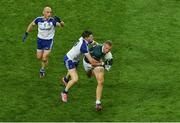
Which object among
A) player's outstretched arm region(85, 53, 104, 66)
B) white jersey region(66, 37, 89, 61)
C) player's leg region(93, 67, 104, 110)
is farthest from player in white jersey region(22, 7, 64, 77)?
player's leg region(93, 67, 104, 110)

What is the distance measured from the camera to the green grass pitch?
17766mm

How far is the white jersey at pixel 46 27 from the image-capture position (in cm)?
1964

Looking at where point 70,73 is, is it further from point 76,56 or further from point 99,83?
point 99,83

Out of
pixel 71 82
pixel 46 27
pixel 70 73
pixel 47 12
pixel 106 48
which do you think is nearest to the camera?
pixel 106 48

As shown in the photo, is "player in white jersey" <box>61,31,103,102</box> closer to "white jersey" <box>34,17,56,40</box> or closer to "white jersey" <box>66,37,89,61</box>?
"white jersey" <box>66,37,89,61</box>

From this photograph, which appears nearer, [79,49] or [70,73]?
[79,49]

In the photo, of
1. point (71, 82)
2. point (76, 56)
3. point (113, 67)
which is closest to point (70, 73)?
point (71, 82)

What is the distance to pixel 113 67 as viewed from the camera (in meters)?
21.0

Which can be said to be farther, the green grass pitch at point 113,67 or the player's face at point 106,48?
the green grass pitch at point 113,67

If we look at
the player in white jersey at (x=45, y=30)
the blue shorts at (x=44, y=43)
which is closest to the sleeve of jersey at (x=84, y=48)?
the player in white jersey at (x=45, y=30)

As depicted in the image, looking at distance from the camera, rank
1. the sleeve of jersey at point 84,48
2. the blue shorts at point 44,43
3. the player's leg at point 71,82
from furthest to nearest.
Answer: the blue shorts at point 44,43, the player's leg at point 71,82, the sleeve of jersey at point 84,48

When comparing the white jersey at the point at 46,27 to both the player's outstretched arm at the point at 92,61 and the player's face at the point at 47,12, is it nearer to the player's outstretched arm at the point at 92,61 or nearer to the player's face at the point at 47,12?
the player's face at the point at 47,12

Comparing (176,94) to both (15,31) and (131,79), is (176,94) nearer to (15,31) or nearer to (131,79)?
(131,79)

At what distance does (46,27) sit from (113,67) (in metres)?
3.05
